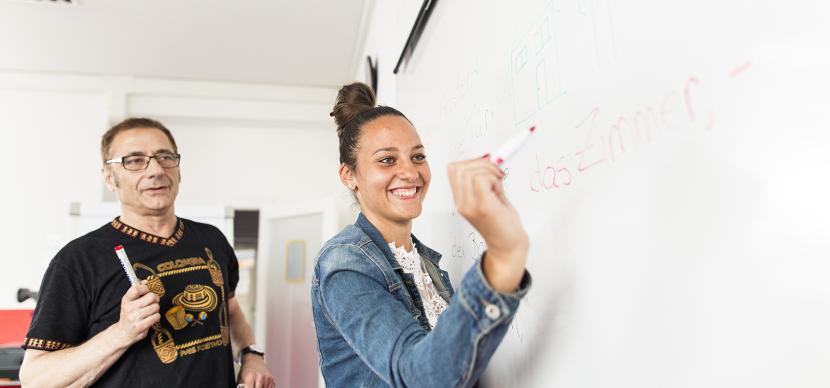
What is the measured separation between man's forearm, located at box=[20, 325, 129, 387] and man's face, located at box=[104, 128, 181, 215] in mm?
346

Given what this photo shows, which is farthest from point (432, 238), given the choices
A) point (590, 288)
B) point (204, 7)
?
point (204, 7)

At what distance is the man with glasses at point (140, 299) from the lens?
102 centimetres

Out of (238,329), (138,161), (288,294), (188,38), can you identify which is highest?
(188,38)

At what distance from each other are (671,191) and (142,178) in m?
1.25

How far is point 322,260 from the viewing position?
61 cm

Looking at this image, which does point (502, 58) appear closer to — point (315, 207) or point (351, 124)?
point (351, 124)

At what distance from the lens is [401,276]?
0.72 metres

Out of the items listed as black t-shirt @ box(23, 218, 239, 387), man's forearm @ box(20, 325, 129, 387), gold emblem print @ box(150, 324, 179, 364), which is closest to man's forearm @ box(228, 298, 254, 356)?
black t-shirt @ box(23, 218, 239, 387)

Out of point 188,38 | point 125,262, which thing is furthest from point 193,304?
point 188,38

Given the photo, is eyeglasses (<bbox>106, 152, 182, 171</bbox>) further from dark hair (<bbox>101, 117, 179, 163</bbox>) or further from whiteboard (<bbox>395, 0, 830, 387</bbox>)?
whiteboard (<bbox>395, 0, 830, 387</bbox>)

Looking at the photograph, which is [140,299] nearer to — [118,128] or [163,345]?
[163,345]

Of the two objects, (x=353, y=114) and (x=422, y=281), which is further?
(x=353, y=114)

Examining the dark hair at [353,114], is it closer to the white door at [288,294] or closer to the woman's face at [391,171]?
the woman's face at [391,171]

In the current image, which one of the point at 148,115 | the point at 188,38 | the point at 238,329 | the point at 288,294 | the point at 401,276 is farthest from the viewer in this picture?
the point at 148,115
